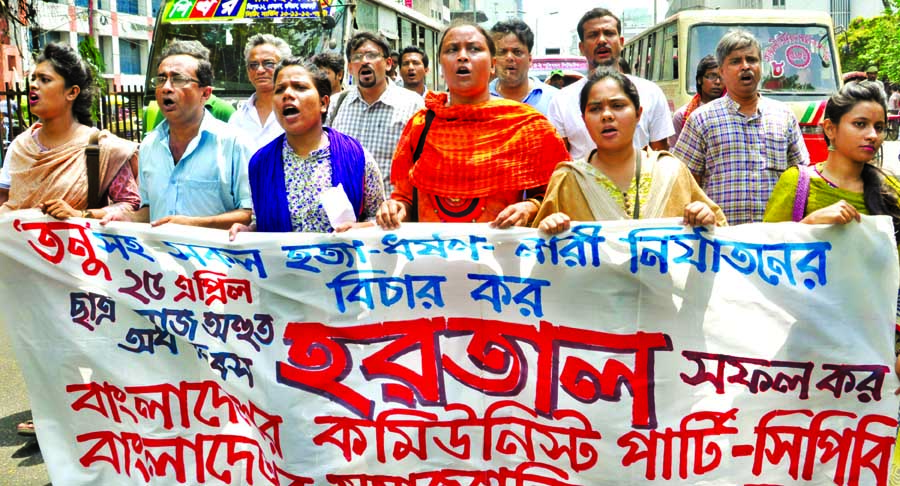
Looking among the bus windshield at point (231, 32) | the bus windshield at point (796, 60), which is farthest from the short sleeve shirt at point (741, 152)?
the bus windshield at point (796, 60)

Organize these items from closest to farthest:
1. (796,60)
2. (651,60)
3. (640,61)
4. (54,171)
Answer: (54,171)
(796,60)
(651,60)
(640,61)

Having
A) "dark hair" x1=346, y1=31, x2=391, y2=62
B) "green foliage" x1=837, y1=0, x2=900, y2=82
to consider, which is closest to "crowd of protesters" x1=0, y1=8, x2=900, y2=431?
"dark hair" x1=346, y1=31, x2=391, y2=62

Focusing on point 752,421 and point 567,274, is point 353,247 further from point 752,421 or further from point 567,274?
point 752,421

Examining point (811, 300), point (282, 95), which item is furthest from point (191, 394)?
point (811, 300)

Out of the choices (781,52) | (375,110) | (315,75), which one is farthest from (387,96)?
(781,52)

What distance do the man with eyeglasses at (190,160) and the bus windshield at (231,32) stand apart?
6493 millimetres

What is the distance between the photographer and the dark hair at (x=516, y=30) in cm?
539

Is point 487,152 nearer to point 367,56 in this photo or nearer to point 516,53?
point 516,53

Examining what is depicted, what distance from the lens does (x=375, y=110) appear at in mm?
5293

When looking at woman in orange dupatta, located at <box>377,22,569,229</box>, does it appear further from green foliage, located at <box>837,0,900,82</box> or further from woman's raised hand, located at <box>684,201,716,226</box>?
green foliage, located at <box>837,0,900,82</box>

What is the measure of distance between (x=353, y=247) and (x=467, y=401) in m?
0.67

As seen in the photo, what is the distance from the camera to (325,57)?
6094mm

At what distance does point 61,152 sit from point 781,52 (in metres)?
10.3

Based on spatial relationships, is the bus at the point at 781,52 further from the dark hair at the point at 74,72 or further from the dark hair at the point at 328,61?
the dark hair at the point at 74,72
